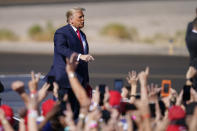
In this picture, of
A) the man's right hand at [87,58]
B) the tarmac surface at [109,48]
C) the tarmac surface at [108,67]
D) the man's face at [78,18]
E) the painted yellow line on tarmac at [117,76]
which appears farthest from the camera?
Answer: the tarmac surface at [109,48]

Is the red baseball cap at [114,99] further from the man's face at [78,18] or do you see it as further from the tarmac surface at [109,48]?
the tarmac surface at [109,48]

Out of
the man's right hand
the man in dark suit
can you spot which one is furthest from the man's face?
the man's right hand

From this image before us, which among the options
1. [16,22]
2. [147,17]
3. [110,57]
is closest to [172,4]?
[147,17]

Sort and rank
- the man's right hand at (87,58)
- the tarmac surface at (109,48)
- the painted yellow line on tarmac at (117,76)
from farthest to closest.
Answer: the tarmac surface at (109,48) → the painted yellow line on tarmac at (117,76) → the man's right hand at (87,58)

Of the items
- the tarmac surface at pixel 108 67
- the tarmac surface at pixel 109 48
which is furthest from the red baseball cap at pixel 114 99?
the tarmac surface at pixel 108 67

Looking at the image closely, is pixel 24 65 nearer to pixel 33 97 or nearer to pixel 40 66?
pixel 40 66

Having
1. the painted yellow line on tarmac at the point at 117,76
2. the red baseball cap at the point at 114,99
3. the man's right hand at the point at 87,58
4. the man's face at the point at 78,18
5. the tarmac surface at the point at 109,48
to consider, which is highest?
the man's face at the point at 78,18

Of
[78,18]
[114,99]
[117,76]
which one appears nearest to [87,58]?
[78,18]

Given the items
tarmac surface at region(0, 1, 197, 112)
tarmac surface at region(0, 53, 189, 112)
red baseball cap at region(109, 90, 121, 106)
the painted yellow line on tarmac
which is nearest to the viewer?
red baseball cap at region(109, 90, 121, 106)

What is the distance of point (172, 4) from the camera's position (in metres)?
55.4

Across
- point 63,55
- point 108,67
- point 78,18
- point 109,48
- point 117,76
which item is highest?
point 78,18

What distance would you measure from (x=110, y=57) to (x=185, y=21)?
20620 mm

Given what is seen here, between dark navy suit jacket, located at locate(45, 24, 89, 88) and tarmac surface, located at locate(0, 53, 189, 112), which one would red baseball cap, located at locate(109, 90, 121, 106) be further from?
tarmac surface, located at locate(0, 53, 189, 112)

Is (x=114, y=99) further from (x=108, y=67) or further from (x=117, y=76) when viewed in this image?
(x=108, y=67)
